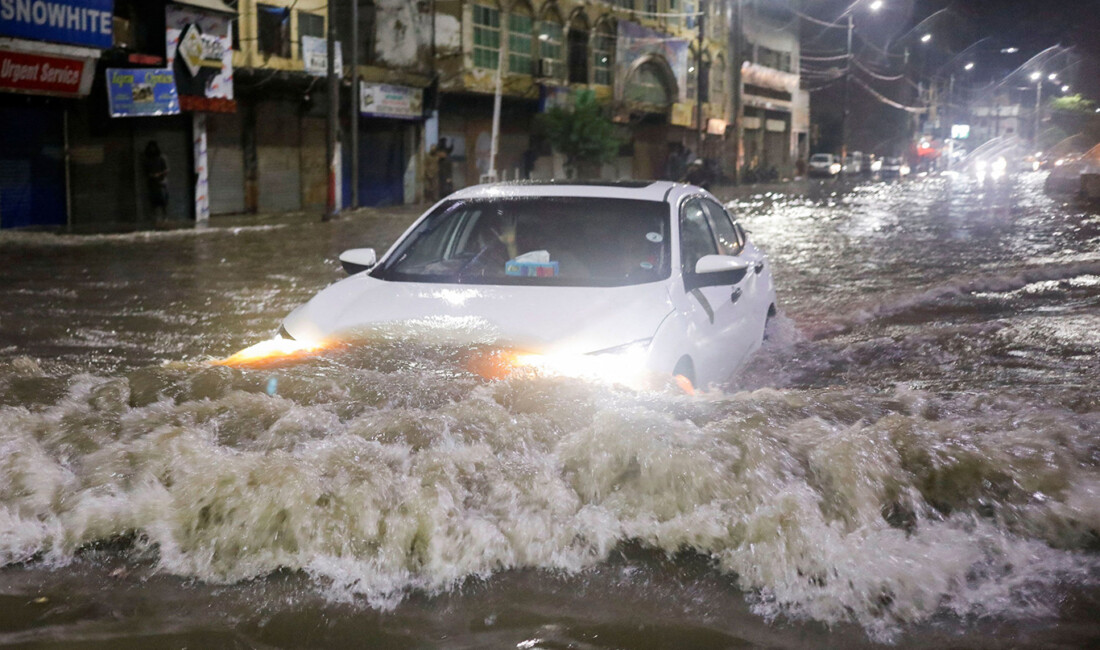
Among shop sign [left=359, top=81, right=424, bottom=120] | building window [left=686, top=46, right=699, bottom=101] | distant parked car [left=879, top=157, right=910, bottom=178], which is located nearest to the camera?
shop sign [left=359, top=81, right=424, bottom=120]

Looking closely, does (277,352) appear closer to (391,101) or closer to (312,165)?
(312,165)

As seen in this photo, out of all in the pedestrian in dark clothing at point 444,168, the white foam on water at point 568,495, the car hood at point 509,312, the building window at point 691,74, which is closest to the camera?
the white foam on water at point 568,495

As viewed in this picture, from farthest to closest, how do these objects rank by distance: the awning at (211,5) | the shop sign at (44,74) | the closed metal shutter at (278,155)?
1. the closed metal shutter at (278,155)
2. the awning at (211,5)
3. the shop sign at (44,74)

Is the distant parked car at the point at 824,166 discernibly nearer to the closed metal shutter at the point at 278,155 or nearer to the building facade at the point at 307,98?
the building facade at the point at 307,98

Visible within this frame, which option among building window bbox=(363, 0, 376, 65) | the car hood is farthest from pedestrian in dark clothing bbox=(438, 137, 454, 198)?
the car hood

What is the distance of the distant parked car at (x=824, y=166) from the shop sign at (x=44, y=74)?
50.3 m

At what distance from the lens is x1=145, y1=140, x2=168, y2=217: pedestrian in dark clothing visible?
77.8ft

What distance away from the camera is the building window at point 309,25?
2848 centimetres

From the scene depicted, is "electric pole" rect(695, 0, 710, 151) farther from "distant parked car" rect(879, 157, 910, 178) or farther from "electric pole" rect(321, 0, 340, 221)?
"electric pole" rect(321, 0, 340, 221)

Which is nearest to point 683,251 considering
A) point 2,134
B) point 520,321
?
point 520,321

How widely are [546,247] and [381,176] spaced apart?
1104 inches

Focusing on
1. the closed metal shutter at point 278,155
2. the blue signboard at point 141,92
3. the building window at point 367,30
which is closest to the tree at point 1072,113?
the building window at point 367,30

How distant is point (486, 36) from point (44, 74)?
1903 cm

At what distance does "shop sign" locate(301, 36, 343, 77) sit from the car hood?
79.0 ft
